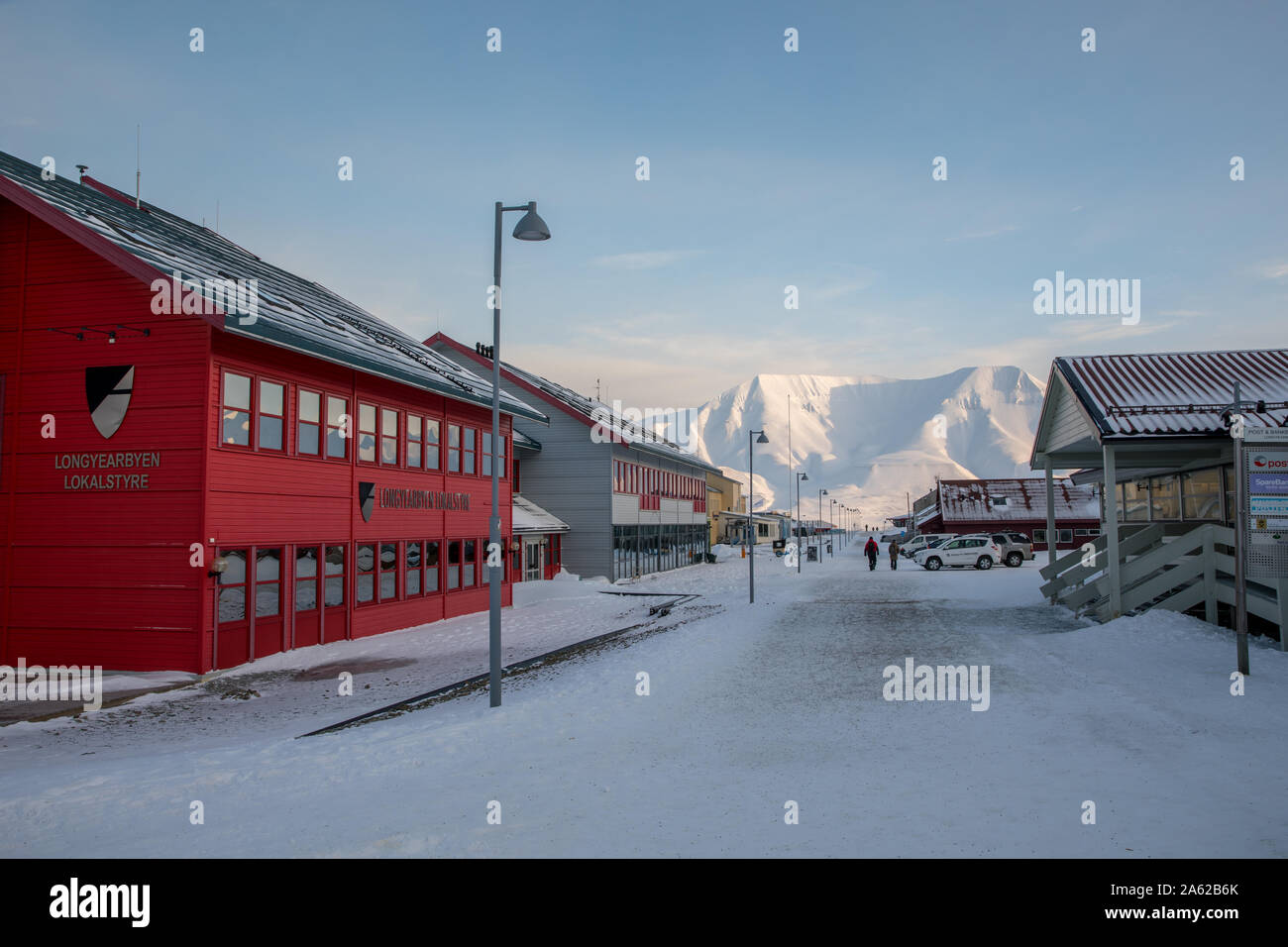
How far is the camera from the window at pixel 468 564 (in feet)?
85.9

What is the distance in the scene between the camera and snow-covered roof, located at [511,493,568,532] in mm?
33219

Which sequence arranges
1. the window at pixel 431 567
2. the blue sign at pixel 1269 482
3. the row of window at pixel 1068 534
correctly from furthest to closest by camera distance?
the row of window at pixel 1068 534, the window at pixel 431 567, the blue sign at pixel 1269 482

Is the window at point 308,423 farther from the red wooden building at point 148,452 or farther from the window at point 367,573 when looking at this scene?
the window at point 367,573

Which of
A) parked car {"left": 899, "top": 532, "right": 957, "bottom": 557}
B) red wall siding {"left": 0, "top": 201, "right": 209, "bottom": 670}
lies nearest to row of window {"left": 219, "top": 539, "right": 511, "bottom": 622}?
red wall siding {"left": 0, "top": 201, "right": 209, "bottom": 670}

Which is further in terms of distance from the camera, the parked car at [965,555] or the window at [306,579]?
the parked car at [965,555]

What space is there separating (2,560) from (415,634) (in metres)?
8.69

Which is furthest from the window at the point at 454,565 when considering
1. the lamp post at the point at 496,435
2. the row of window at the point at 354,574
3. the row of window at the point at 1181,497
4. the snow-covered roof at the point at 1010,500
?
the snow-covered roof at the point at 1010,500

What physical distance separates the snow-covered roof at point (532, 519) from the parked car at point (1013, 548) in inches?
1014

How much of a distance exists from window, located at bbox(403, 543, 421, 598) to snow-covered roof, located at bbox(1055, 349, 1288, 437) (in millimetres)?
16983

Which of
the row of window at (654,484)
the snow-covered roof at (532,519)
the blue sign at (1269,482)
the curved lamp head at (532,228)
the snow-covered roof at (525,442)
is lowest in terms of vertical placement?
the snow-covered roof at (532,519)

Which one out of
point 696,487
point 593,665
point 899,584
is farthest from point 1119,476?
point 696,487

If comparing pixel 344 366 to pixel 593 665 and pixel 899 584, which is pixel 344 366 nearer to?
pixel 593 665

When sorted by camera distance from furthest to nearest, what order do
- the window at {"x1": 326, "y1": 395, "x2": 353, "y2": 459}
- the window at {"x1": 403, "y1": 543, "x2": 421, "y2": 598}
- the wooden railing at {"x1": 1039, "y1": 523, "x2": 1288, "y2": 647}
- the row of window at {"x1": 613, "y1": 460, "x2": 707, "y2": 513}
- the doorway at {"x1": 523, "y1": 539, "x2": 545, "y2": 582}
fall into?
the row of window at {"x1": 613, "y1": 460, "x2": 707, "y2": 513} → the doorway at {"x1": 523, "y1": 539, "x2": 545, "y2": 582} → the window at {"x1": 403, "y1": 543, "x2": 421, "y2": 598} → the window at {"x1": 326, "y1": 395, "x2": 353, "y2": 459} → the wooden railing at {"x1": 1039, "y1": 523, "x2": 1288, "y2": 647}

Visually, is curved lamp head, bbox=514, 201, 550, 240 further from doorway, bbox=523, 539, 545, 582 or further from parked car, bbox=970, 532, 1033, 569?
parked car, bbox=970, 532, 1033, 569
